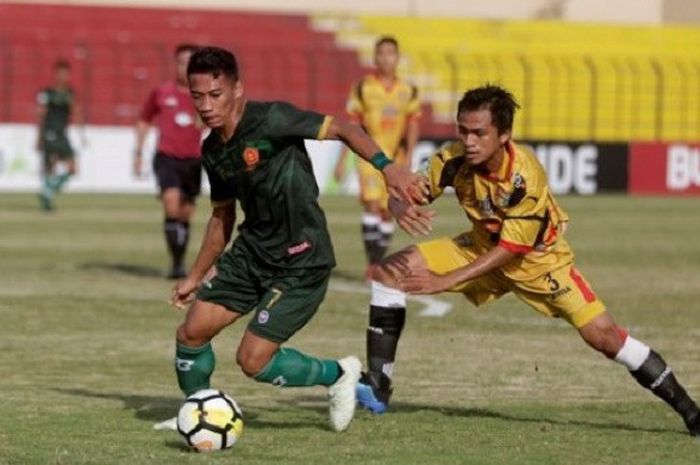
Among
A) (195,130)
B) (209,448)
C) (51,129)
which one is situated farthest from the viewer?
(51,129)

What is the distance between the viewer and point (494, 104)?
996cm

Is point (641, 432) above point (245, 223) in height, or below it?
below

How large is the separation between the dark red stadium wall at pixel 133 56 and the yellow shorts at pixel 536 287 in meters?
31.1

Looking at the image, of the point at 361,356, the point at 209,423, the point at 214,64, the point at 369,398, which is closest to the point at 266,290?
the point at 209,423

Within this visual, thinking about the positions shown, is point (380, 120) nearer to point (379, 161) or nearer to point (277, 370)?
point (277, 370)

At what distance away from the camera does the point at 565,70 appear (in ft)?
147

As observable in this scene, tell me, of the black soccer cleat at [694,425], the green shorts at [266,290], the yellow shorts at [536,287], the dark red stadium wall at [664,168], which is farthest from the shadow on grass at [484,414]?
the dark red stadium wall at [664,168]

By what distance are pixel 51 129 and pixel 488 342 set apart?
18.9 meters

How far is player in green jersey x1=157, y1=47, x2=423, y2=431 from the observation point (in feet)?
32.0

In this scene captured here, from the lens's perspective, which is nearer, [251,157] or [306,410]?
[251,157]

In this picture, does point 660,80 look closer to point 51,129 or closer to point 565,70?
point 565,70

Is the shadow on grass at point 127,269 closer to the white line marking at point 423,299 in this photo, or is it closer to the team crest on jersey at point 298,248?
the white line marking at point 423,299

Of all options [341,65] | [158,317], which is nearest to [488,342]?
[158,317]

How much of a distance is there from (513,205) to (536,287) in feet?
1.62
